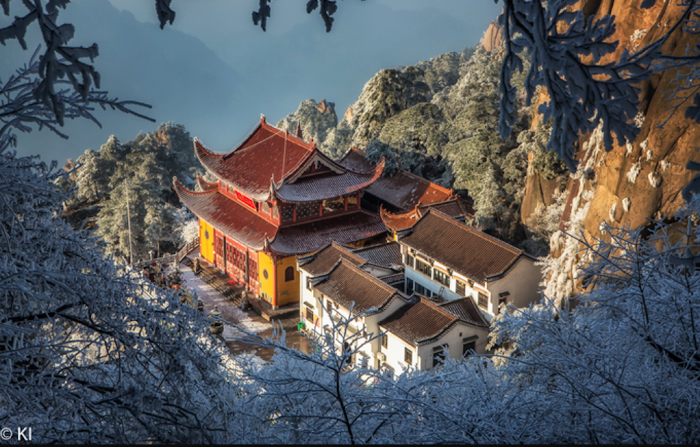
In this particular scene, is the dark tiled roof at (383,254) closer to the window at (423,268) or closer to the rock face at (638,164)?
the window at (423,268)

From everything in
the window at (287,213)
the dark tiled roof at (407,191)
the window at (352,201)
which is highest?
the dark tiled roof at (407,191)

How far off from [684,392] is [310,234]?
18.4m

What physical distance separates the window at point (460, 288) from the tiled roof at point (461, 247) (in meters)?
0.55

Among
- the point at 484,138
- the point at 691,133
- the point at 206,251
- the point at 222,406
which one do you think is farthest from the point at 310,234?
the point at 222,406

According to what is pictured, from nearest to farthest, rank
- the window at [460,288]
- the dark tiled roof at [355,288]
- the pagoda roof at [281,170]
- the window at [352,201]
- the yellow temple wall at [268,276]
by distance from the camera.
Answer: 1. the dark tiled roof at [355,288]
2. the window at [460,288]
3. the yellow temple wall at [268,276]
4. the pagoda roof at [281,170]
5. the window at [352,201]

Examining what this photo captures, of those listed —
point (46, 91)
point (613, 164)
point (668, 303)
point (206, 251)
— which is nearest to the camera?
point (46, 91)

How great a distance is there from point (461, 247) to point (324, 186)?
627cm

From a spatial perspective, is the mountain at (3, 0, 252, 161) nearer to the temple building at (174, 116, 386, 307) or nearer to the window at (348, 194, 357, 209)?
the temple building at (174, 116, 386, 307)

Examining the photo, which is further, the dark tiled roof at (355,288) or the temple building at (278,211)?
the temple building at (278,211)

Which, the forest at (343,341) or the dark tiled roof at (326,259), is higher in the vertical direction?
the dark tiled roof at (326,259)

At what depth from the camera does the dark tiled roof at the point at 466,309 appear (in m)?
17.2

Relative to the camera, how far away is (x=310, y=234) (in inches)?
894

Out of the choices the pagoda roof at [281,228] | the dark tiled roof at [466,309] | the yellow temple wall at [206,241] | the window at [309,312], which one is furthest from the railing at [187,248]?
the dark tiled roof at [466,309]

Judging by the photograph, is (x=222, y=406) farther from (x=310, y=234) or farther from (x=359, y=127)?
(x=359, y=127)
